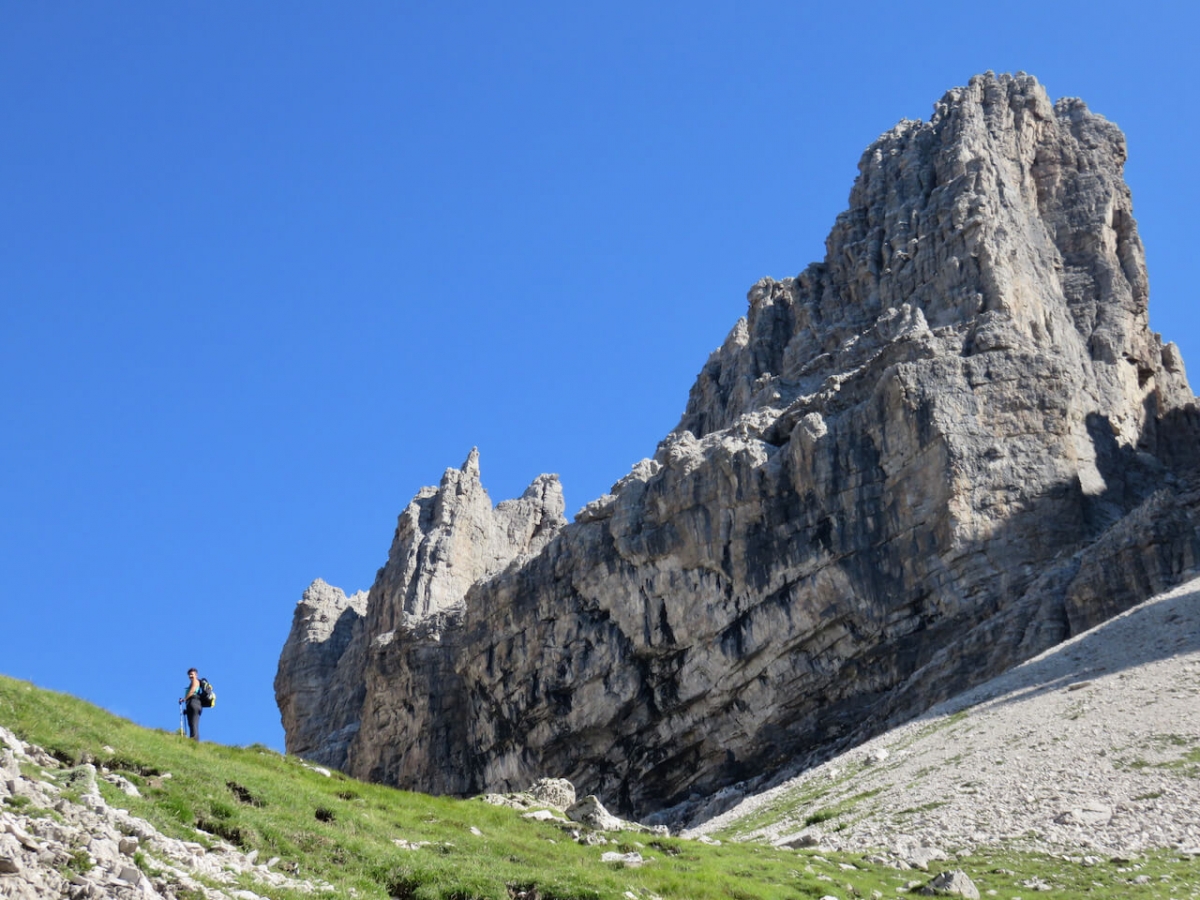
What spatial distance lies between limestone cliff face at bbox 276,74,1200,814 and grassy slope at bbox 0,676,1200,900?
1740 inches

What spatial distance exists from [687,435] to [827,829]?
209 feet

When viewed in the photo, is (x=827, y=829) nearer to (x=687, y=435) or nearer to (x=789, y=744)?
(x=789, y=744)

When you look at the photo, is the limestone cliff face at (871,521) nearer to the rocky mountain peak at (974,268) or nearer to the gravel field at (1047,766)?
the rocky mountain peak at (974,268)

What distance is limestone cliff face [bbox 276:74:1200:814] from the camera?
86.9 metres

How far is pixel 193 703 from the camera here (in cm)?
3472

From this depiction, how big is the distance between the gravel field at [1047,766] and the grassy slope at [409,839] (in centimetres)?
420

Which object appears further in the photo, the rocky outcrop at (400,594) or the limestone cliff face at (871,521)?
the rocky outcrop at (400,594)

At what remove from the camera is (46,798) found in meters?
20.0

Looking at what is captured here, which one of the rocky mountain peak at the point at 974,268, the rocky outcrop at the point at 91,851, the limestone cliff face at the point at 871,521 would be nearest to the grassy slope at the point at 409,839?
the rocky outcrop at the point at 91,851

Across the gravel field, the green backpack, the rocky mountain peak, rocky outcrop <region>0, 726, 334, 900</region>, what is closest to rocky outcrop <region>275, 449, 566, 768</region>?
the rocky mountain peak

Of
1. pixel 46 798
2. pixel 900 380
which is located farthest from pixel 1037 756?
pixel 900 380

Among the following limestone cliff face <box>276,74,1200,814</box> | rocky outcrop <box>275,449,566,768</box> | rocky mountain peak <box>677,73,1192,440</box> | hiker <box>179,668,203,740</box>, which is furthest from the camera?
rocky outcrop <box>275,449,566,768</box>

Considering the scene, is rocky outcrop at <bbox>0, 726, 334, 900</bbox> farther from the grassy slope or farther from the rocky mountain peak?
the rocky mountain peak

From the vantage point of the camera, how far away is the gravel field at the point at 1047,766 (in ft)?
134
